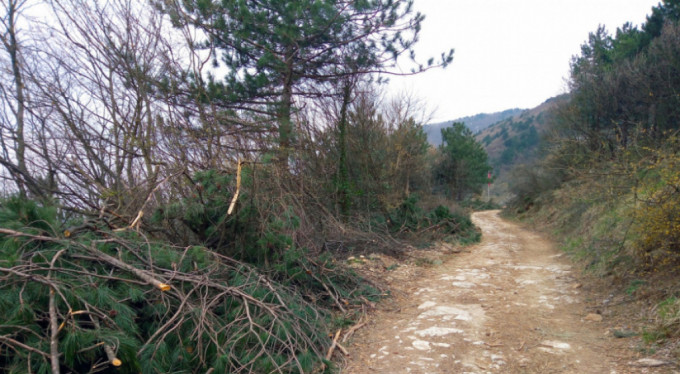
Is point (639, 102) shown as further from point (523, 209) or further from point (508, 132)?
point (508, 132)

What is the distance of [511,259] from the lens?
32.9 ft

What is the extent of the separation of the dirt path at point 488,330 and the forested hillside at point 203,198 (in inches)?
26.6

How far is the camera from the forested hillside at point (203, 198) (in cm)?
337

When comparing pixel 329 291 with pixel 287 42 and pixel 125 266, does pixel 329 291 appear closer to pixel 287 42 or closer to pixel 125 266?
pixel 125 266

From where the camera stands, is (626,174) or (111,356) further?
(626,174)

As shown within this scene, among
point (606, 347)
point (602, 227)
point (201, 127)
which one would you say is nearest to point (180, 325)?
→ point (606, 347)

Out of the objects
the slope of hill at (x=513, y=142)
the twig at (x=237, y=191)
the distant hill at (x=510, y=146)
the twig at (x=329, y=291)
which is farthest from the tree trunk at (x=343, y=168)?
the slope of hill at (x=513, y=142)

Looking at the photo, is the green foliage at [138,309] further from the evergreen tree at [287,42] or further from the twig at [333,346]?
the evergreen tree at [287,42]

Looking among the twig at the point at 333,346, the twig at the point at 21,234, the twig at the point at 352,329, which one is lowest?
the twig at the point at 352,329

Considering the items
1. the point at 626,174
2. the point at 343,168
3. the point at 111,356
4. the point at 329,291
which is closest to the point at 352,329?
the point at 329,291

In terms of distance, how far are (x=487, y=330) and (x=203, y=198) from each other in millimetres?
4214

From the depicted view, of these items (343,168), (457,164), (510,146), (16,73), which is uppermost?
(16,73)

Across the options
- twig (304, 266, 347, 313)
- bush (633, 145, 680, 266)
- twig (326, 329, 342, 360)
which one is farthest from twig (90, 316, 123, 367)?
bush (633, 145, 680, 266)

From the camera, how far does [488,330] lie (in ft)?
16.3
